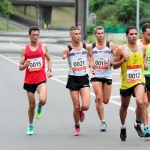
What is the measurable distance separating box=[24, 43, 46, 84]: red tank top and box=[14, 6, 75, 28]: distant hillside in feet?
367

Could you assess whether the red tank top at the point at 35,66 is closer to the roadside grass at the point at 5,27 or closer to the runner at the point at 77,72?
the runner at the point at 77,72

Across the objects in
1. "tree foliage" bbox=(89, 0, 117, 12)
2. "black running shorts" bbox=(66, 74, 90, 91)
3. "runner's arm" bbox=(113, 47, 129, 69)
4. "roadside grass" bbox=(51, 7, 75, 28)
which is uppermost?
"roadside grass" bbox=(51, 7, 75, 28)

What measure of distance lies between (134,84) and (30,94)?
6.70 ft

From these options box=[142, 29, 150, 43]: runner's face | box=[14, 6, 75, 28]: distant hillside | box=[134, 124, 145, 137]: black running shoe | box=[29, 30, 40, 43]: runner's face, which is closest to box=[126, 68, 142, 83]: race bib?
box=[134, 124, 145, 137]: black running shoe

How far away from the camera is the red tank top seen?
36.2ft

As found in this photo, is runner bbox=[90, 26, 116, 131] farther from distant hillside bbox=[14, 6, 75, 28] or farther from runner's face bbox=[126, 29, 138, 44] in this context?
distant hillside bbox=[14, 6, 75, 28]

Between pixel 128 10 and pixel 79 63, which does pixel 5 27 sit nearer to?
pixel 128 10

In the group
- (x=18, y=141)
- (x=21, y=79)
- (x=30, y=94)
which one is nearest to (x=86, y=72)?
(x=30, y=94)

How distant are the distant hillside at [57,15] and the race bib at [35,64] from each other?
11193 centimetres

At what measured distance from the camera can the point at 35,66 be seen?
11.0 metres

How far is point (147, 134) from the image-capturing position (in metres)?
9.80

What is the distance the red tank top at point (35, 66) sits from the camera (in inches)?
434

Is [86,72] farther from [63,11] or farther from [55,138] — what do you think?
[63,11]

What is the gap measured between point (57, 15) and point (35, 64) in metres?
129
